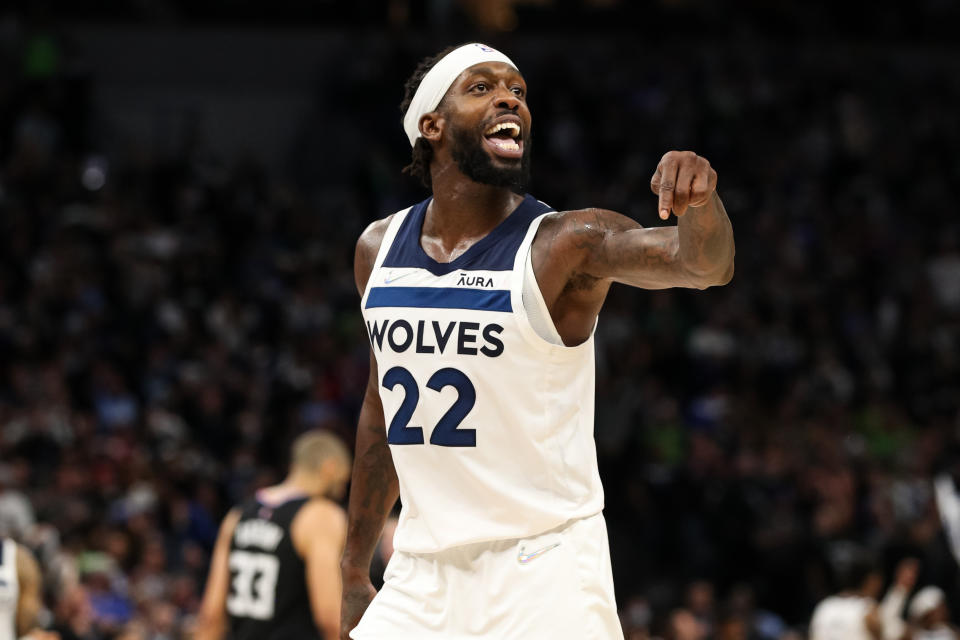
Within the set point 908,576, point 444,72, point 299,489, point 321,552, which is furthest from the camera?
point 908,576

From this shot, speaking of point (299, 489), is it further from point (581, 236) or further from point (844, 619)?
point (844, 619)

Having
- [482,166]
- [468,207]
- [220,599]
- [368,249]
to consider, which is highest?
[482,166]

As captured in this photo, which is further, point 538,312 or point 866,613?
point 866,613

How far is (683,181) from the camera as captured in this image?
344 cm

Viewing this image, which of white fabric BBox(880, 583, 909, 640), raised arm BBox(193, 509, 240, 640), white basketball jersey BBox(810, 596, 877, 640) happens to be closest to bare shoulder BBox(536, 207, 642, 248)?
raised arm BBox(193, 509, 240, 640)

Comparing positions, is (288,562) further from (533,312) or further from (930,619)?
(930,619)

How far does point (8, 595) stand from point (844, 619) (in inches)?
309

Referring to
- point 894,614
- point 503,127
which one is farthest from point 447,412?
point 894,614

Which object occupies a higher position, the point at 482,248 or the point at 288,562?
the point at 482,248

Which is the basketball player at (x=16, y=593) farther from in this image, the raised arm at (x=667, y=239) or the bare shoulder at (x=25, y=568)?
the raised arm at (x=667, y=239)

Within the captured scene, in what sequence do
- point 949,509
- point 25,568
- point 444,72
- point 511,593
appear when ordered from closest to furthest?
point 511,593
point 444,72
point 25,568
point 949,509

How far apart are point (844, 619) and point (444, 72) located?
8518 millimetres

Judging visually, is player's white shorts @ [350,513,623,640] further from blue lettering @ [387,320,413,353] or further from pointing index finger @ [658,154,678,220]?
pointing index finger @ [658,154,678,220]

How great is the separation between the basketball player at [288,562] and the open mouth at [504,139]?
3463mm
